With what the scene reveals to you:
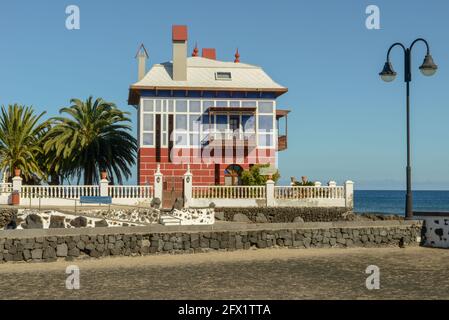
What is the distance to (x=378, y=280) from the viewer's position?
502 inches

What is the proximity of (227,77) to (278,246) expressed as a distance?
23.6 m

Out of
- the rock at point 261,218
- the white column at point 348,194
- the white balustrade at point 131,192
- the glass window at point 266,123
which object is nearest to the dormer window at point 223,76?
the glass window at point 266,123

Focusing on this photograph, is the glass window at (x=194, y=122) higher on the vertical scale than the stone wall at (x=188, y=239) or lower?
higher

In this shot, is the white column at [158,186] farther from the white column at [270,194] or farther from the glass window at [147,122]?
the white column at [270,194]

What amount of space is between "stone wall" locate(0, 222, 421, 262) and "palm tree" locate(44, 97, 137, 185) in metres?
22.2

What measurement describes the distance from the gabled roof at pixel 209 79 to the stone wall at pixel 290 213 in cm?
870

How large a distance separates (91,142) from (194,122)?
22.6ft

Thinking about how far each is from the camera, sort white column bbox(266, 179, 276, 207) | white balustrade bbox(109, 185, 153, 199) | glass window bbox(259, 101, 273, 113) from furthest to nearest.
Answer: glass window bbox(259, 101, 273, 113), white column bbox(266, 179, 276, 207), white balustrade bbox(109, 185, 153, 199)

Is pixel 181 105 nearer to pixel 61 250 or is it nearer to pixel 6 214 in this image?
pixel 6 214

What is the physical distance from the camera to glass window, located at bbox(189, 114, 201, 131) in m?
40.3

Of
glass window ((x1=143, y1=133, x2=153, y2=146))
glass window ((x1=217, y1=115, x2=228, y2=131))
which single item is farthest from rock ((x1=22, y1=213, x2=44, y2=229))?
glass window ((x1=217, y1=115, x2=228, y2=131))

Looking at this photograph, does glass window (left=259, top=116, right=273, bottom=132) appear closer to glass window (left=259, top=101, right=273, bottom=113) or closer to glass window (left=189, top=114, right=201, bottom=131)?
glass window (left=259, top=101, right=273, bottom=113)

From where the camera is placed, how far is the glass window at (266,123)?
41.1 metres
